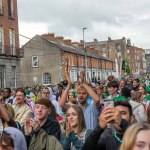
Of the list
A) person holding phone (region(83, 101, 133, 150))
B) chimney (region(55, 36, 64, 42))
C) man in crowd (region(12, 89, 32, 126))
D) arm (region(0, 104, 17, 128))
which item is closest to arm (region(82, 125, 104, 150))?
person holding phone (region(83, 101, 133, 150))

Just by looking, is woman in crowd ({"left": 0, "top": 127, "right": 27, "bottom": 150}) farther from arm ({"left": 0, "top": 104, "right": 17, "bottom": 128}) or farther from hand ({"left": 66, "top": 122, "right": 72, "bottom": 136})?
arm ({"left": 0, "top": 104, "right": 17, "bottom": 128})

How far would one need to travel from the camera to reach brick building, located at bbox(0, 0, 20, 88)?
1308 inches

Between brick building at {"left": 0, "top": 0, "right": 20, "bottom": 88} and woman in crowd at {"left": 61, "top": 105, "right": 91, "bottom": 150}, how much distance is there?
28510mm

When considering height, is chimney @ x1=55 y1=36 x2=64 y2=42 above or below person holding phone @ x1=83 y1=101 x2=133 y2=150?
above

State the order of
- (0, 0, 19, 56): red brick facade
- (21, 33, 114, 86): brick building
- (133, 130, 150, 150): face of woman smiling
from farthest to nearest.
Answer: (21, 33, 114, 86): brick building, (0, 0, 19, 56): red brick facade, (133, 130, 150, 150): face of woman smiling

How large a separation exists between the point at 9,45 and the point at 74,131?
30.8m

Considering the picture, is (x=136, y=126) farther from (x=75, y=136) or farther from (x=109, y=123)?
(x=75, y=136)

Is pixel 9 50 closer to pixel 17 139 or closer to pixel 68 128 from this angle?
pixel 68 128

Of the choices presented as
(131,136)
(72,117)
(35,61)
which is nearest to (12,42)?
(35,61)

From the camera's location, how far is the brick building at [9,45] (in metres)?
33.2

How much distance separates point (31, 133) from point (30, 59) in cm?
5224

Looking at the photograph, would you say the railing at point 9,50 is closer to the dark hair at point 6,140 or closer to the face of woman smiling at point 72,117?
the face of woman smiling at point 72,117

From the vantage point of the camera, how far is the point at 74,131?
470cm

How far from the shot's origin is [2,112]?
16.4 ft
